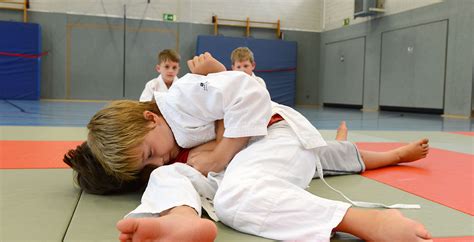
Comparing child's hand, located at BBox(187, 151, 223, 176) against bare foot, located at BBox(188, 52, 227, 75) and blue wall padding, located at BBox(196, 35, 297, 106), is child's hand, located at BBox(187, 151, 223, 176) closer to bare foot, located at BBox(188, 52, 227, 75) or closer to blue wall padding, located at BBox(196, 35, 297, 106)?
bare foot, located at BBox(188, 52, 227, 75)

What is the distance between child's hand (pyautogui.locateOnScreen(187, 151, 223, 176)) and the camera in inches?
63.0

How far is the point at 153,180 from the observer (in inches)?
57.9

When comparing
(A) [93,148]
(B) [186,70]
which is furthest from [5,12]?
(A) [93,148]

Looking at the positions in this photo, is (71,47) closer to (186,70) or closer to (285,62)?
(186,70)

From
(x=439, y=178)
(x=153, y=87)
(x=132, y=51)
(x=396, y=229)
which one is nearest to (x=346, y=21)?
(x=132, y=51)

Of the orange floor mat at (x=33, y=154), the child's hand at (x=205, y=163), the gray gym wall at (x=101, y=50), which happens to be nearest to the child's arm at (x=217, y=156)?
the child's hand at (x=205, y=163)

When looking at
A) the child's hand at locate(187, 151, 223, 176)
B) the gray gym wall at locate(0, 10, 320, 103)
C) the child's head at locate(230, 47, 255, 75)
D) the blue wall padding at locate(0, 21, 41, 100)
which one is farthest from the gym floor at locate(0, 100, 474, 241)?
the gray gym wall at locate(0, 10, 320, 103)

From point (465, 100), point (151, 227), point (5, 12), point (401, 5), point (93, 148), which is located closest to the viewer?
point (151, 227)

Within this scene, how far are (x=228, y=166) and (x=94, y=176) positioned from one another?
1.88 feet

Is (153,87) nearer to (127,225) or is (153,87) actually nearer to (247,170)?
(247,170)

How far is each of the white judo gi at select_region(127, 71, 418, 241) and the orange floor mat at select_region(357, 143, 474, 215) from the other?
563 millimetres

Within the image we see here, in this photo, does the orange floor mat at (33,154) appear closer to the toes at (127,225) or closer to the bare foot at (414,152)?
the toes at (127,225)

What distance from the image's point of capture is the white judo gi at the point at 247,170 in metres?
1.20

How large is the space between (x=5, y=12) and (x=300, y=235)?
11336 mm
